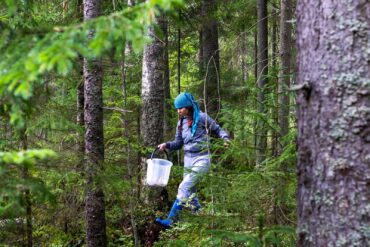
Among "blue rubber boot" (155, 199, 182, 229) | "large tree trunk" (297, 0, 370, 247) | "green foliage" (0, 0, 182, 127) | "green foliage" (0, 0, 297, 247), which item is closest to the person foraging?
"blue rubber boot" (155, 199, 182, 229)

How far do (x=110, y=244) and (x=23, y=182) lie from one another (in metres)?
4.00

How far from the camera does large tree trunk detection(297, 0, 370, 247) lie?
2523 mm

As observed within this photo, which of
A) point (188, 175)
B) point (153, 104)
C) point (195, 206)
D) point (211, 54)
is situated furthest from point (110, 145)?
point (211, 54)

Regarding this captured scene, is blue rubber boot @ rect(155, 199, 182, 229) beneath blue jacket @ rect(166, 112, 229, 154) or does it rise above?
beneath

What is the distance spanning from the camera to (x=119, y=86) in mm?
9430

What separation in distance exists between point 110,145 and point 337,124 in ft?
19.4

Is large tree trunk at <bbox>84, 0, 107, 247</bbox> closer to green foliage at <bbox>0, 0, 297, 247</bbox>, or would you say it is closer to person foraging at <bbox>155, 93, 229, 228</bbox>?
green foliage at <bbox>0, 0, 297, 247</bbox>

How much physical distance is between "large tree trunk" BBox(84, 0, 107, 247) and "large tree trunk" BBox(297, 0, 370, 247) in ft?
9.78

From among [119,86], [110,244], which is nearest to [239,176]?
[110,244]

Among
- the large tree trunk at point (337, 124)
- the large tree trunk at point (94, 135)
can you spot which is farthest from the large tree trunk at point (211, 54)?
the large tree trunk at point (337, 124)

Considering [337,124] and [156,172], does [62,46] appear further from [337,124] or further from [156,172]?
[156,172]

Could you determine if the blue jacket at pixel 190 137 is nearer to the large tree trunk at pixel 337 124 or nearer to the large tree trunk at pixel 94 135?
the large tree trunk at pixel 94 135

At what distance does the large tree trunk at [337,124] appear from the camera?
99.3 inches

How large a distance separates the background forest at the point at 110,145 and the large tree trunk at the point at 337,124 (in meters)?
0.27
